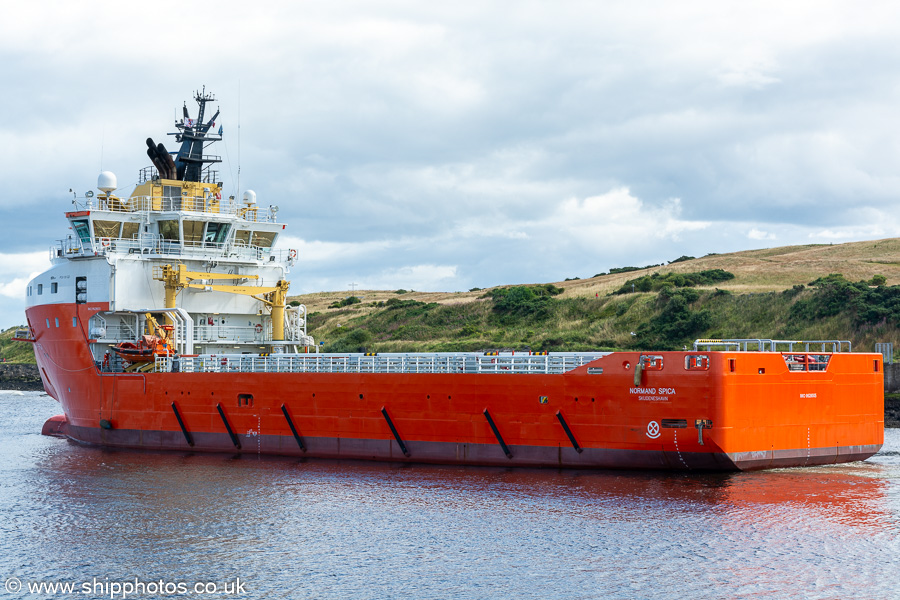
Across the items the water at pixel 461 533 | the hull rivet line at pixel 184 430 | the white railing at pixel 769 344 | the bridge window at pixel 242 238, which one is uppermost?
the bridge window at pixel 242 238

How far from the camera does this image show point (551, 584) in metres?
16.6

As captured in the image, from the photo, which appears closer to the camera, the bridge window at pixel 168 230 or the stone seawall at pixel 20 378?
the bridge window at pixel 168 230

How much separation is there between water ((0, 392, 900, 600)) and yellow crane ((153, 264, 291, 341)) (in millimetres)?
7815

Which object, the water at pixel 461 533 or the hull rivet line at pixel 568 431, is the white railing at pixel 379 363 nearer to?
the hull rivet line at pixel 568 431

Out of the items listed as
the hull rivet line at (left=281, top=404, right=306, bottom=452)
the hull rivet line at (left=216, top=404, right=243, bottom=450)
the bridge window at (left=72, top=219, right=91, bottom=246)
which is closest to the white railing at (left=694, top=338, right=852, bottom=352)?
the hull rivet line at (left=281, top=404, right=306, bottom=452)

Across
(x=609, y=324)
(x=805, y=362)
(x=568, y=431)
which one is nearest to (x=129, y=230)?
(x=568, y=431)

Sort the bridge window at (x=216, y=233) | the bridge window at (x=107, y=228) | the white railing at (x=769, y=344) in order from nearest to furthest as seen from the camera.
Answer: the white railing at (x=769, y=344)
the bridge window at (x=107, y=228)
the bridge window at (x=216, y=233)

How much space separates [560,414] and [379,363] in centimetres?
614

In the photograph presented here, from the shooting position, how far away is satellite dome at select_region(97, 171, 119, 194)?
3509 cm

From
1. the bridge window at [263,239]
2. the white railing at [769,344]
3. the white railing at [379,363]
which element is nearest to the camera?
the white railing at [769,344]

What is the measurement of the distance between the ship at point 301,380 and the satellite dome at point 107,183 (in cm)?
7

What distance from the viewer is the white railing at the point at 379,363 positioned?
25469 millimetres

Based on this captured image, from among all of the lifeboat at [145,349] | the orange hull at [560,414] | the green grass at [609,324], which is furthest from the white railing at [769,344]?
the lifeboat at [145,349]

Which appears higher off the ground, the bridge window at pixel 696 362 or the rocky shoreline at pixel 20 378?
the bridge window at pixel 696 362
